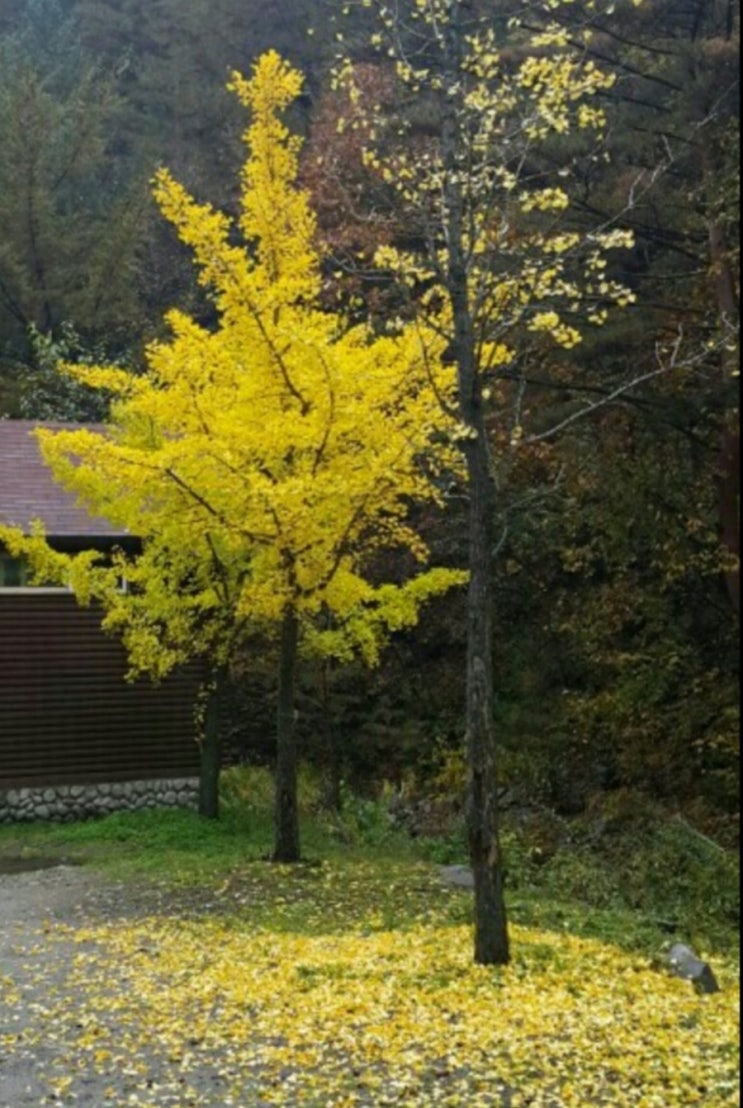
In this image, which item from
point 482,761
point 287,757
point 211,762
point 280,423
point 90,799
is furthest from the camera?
point 90,799

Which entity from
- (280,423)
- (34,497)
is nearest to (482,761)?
(280,423)

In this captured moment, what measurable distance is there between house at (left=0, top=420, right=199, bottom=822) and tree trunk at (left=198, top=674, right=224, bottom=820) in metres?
0.96

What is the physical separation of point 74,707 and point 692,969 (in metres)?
10.3

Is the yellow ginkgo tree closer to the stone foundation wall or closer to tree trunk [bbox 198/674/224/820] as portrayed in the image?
tree trunk [bbox 198/674/224/820]

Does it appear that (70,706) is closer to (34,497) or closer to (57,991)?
(34,497)

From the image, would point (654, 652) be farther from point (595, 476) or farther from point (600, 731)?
point (595, 476)

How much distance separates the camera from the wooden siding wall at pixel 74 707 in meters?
15.0

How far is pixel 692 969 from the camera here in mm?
6461

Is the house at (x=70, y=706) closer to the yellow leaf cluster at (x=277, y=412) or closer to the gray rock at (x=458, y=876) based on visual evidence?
the yellow leaf cluster at (x=277, y=412)

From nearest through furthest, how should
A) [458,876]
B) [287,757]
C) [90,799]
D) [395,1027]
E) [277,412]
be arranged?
[395,1027] < [277,412] < [458,876] < [287,757] < [90,799]

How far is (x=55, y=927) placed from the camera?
30.6 ft

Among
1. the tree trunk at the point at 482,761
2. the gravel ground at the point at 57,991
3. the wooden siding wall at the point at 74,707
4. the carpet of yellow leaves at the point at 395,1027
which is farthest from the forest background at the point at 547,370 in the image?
the gravel ground at the point at 57,991


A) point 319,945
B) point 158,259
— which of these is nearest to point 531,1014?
point 319,945

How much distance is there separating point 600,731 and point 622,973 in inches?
221
